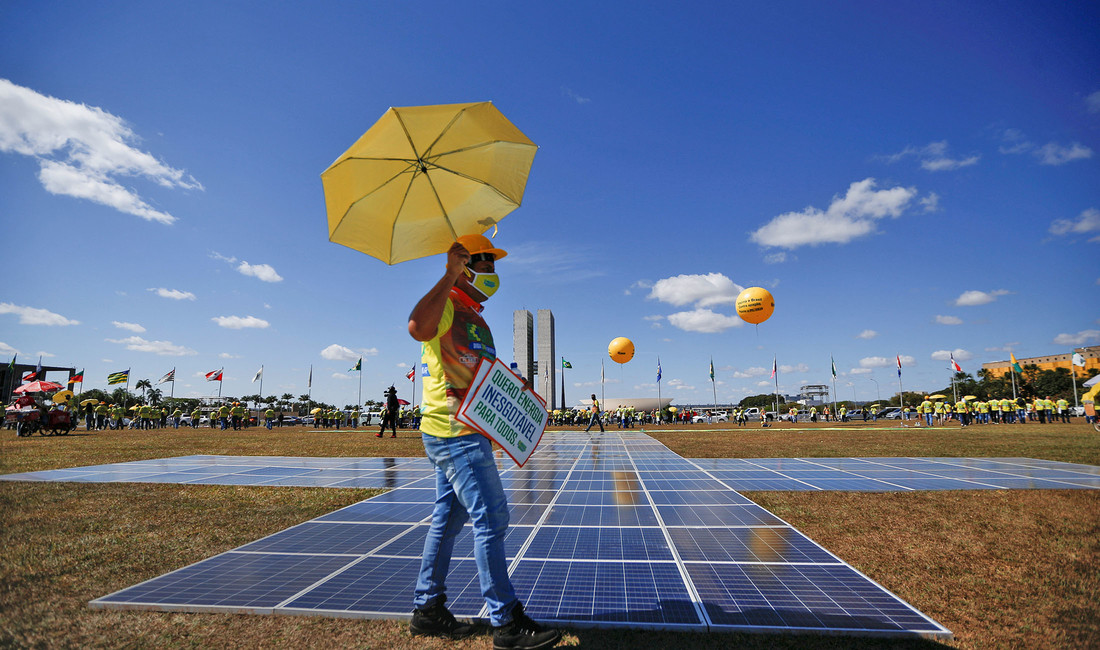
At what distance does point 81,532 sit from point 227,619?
11.0 ft

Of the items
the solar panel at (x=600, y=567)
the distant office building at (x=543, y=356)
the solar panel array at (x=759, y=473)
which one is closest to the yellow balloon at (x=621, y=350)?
the solar panel array at (x=759, y=473)

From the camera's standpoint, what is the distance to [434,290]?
2775 mm

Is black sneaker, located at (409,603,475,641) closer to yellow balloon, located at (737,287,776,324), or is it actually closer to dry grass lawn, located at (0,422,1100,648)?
dry grass lawn, located at (0,422,1100,648)

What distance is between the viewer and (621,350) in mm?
32062

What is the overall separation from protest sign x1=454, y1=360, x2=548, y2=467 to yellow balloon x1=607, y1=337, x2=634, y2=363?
2923 cm

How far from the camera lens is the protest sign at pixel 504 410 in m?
2.74

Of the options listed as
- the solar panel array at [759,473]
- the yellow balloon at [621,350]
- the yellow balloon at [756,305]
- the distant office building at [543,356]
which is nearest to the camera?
the solar panel array at [759,473]

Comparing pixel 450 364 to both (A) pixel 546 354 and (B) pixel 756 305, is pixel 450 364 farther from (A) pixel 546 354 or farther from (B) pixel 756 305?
(A) pixel 546 354

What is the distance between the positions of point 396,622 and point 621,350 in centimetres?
2969

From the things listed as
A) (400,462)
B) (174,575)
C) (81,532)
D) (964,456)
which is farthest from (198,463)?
(964,456)

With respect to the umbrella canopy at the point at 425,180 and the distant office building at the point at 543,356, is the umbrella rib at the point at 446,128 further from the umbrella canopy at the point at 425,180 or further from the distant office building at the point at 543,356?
the distant office building at the point at 543,356

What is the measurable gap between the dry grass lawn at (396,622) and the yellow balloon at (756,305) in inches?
624

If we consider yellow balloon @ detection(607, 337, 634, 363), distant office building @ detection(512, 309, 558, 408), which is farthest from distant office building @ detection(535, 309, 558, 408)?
yellow balloon @ detection(607, 337, 634, 363)

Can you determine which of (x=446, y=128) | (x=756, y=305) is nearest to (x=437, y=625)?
(x=446, y=128)
